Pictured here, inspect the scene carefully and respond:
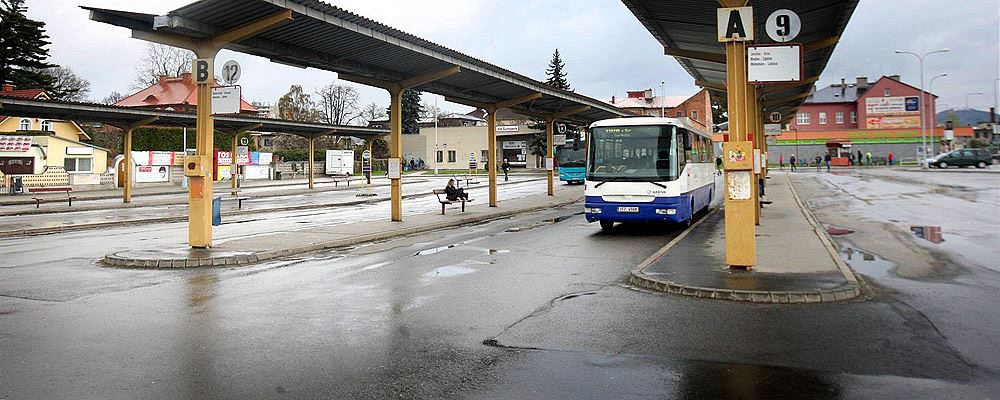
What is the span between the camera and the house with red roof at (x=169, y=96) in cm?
6550

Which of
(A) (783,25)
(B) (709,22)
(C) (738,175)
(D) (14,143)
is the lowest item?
(C) (738,175)

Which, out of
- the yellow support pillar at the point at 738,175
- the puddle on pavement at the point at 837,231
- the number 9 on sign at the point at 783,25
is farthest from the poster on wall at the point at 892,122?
the yellow support pillar at the point at 738,175

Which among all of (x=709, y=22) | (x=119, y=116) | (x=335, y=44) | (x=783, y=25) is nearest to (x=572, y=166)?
(x=119, y=116)

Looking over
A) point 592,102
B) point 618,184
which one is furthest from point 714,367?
point 592,102

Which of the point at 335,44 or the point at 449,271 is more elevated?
the point at 335,44

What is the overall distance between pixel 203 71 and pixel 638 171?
9707mm

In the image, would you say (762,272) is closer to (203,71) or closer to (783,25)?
(783,25)

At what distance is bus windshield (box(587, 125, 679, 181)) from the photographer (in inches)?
655

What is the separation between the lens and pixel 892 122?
9100cm

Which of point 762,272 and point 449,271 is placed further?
point 449,271

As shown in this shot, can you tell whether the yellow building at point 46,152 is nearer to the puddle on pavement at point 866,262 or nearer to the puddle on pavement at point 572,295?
the puddle on pavement at point 572,295

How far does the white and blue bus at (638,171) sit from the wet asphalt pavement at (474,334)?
171 inches

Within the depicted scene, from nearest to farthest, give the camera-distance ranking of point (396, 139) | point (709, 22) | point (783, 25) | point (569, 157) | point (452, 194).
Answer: point (783, 25) → point (709, 22) → point (396, 139) → point (452, 194) → point (569, 157)

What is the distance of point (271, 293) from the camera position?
9516 millimetres
